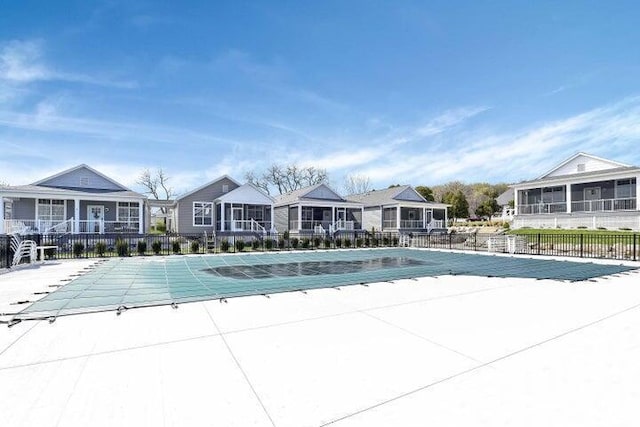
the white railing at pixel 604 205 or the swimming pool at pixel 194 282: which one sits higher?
the white railing at pixel 604 205

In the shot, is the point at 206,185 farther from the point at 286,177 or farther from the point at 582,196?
the point at 582,196

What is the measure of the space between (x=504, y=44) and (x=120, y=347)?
17463mm

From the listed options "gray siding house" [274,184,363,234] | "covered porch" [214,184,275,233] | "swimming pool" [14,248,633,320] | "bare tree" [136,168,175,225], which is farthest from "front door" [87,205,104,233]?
"bare tree" [136,168,175,225]

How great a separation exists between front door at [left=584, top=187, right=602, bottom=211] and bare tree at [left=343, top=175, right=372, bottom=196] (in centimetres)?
3260

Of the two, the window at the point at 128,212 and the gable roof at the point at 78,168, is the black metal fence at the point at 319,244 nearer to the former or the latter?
the window at the point at 128,212

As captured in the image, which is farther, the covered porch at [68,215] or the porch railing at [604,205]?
the porch railing at [604,205]

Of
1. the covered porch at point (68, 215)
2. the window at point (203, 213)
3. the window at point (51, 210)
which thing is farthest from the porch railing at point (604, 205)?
the window at point (51, 210)

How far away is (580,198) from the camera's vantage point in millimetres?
26656

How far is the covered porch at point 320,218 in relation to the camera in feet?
87.6

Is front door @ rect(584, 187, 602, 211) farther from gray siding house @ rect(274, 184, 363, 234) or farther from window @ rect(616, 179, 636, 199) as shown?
gray siding house @ rect(274, 184, 363, 234)

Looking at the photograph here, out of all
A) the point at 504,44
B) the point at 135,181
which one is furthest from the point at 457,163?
the point at 135,181

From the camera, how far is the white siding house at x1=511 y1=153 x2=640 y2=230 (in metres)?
23.1

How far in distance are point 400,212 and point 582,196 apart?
48.2 ft

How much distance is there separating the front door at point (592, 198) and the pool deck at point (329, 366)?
25.1 m
